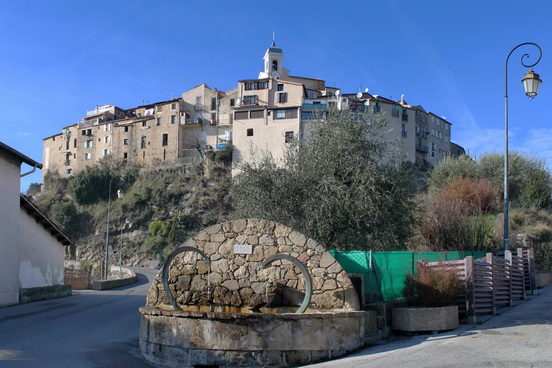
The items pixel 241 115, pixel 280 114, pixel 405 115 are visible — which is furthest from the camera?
pixel 241 115

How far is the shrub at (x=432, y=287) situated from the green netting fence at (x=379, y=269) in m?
0.47

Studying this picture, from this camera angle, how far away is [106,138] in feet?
316

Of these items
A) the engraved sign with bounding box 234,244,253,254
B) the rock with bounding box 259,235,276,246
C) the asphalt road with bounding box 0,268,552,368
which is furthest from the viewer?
the engraved sign with bounding box 234,244,253,254

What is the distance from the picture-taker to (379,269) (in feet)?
40.2

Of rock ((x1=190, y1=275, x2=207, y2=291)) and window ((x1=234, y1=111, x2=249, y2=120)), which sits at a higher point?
window ((x1=234, y1=111, x2=249, y2=120))

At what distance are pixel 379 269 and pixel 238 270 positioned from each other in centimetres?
340

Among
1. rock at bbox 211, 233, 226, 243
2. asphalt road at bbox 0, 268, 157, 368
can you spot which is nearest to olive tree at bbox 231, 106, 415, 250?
rock at bbox 211, 233, 226, 243

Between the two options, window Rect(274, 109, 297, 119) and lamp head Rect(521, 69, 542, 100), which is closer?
lamp head Rect(521, 69, 542, 100)

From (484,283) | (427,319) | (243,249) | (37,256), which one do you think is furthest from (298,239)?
(37,256)

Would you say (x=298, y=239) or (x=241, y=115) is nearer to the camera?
(x=298, y=239)

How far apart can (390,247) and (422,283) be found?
6.16 m

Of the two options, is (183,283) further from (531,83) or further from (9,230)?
(531,83)

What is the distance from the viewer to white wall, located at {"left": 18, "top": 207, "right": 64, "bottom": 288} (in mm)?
22359

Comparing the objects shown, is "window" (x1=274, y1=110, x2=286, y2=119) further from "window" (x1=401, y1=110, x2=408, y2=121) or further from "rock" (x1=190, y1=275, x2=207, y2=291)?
"rock" (x1=190, y1=275, x2=207, y2=291)
